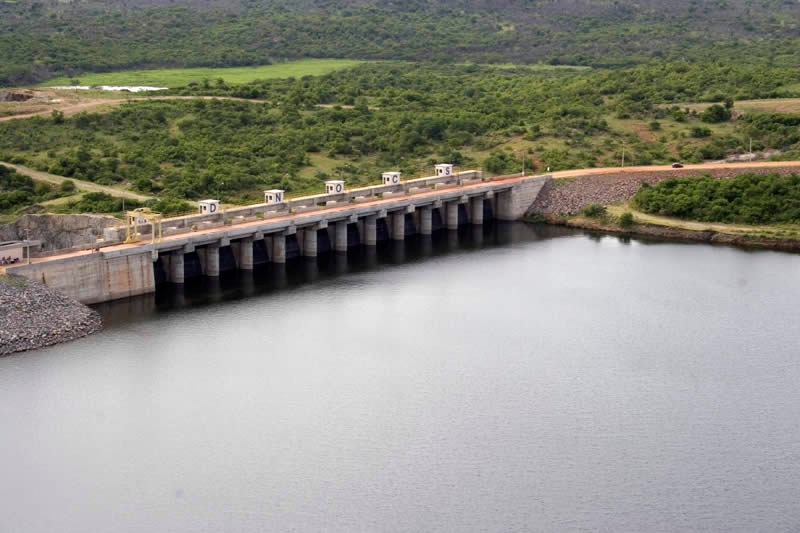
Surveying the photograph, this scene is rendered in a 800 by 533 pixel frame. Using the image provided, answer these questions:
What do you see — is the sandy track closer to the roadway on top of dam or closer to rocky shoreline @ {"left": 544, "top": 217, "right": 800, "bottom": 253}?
the roadway on top of dam

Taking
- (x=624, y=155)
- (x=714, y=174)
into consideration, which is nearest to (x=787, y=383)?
(x=714, y=174)

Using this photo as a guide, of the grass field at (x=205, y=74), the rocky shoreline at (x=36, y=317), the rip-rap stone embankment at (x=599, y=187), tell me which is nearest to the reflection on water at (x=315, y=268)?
the rocky shoreline at (x=36, y=317)

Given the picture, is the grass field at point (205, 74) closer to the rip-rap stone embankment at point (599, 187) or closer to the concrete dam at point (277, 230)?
the concrete dam at point (277, 230)

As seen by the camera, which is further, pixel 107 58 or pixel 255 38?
pixel 255 38

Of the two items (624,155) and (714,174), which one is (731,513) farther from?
(624,155)

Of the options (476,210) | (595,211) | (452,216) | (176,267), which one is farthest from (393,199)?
(176,267)

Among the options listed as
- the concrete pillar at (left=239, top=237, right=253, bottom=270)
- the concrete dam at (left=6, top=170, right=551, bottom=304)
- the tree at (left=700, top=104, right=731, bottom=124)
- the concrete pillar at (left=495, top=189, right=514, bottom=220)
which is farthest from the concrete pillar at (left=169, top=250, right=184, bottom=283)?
the tree at (left=700, top=104, right=731, bottom=124)
